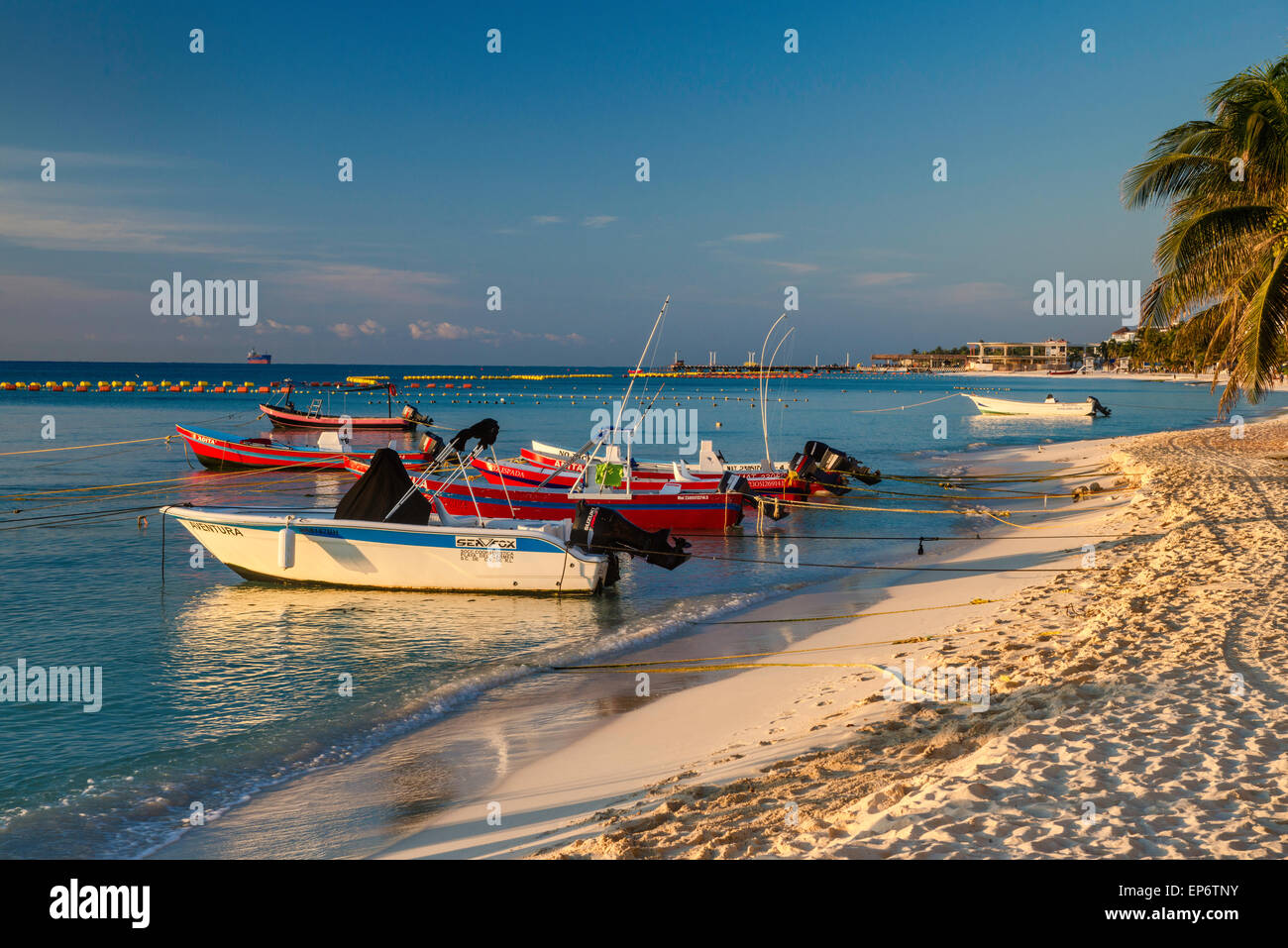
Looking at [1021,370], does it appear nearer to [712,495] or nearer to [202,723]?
[712,495]

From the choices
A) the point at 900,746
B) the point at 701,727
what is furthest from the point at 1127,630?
the point at 701,727

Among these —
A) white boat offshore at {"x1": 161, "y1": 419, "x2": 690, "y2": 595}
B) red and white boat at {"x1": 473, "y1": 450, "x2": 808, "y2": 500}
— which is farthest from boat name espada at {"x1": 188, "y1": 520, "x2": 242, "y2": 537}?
red and white boat at {"x1": 473, "y1": 450, "x2": 808, "y2": 500}

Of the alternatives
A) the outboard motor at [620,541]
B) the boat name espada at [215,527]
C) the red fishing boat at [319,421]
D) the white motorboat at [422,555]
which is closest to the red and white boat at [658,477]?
the outboard motor at [620,541]

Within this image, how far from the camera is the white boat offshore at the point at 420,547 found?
13.5 metres

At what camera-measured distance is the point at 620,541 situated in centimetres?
→ 1388

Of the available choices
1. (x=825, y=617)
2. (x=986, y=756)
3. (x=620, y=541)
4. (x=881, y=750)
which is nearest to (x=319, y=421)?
(x=620, y=541)

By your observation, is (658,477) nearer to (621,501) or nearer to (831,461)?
(621,501)

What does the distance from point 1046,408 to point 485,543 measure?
58.7 m

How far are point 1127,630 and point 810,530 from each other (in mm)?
12925

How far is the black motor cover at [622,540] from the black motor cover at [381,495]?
8.89 feet

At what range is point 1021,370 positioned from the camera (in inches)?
7781

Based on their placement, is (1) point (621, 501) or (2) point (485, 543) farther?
(1) point (621, 501)

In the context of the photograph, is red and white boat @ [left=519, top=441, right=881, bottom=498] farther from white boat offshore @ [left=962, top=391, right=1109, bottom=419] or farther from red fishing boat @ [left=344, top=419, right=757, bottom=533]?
white boat offshore @ [left=962, top=391, right=1109, bottom=419]
